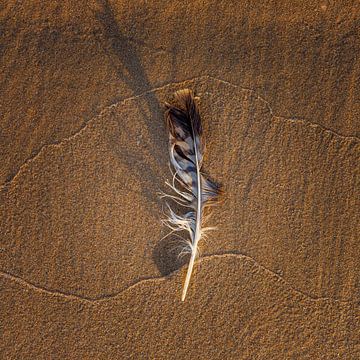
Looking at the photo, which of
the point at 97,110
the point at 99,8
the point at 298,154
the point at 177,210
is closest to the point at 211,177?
the point at 177,210

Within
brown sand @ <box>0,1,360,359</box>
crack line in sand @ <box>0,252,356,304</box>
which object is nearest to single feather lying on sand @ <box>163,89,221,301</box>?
brown sand @ <box>0,1,360,359</box>

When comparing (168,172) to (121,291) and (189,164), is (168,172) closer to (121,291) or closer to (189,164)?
(189,164)

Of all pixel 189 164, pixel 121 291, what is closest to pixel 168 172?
pixel 189 164

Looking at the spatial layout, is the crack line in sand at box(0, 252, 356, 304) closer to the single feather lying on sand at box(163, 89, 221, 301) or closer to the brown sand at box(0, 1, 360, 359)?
the brown sand at box(0, 1, 360, 359)

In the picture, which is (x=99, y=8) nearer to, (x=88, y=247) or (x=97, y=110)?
(x=97, y=110)

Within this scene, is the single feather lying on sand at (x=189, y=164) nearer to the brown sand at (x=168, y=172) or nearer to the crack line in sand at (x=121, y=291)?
the brown sand at (x=168, y=172)

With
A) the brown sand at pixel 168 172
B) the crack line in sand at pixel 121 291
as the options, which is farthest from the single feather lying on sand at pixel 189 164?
the crack line in sand at pixel 121 291
